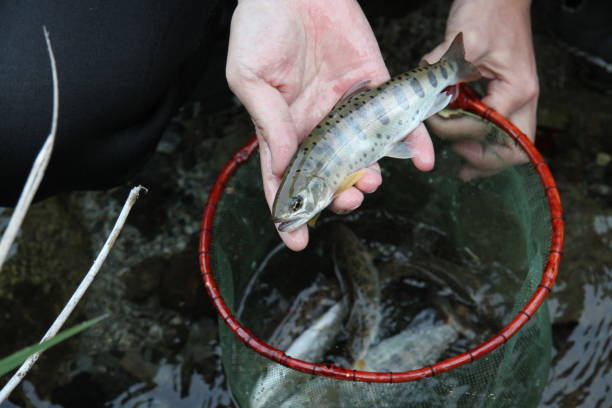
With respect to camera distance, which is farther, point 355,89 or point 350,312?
point 350,312

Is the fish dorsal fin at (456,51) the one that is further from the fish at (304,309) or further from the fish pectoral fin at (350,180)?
the fish at (304,309)

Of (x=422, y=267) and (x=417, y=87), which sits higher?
(x=417, y=87)

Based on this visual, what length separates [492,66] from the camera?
9.62ft

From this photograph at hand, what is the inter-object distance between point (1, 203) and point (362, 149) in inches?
65.1

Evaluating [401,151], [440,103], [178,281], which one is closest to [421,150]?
[401,151]

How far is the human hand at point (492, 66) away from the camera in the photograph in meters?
2.88

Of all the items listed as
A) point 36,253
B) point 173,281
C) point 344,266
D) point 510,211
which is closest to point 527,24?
point 510,211

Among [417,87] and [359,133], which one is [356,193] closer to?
[359,133]

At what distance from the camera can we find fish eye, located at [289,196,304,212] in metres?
2.28

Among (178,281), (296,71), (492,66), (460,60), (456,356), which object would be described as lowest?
(178,281)

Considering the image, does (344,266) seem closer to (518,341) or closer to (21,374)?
(518,341)

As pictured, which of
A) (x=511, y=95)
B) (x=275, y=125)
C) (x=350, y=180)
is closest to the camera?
(x=275, y=125)

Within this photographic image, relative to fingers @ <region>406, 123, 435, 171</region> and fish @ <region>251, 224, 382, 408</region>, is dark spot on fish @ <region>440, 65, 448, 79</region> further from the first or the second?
fish @ <region>251, 224, 382, 408</region>

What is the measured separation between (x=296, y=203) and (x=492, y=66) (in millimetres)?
1293
